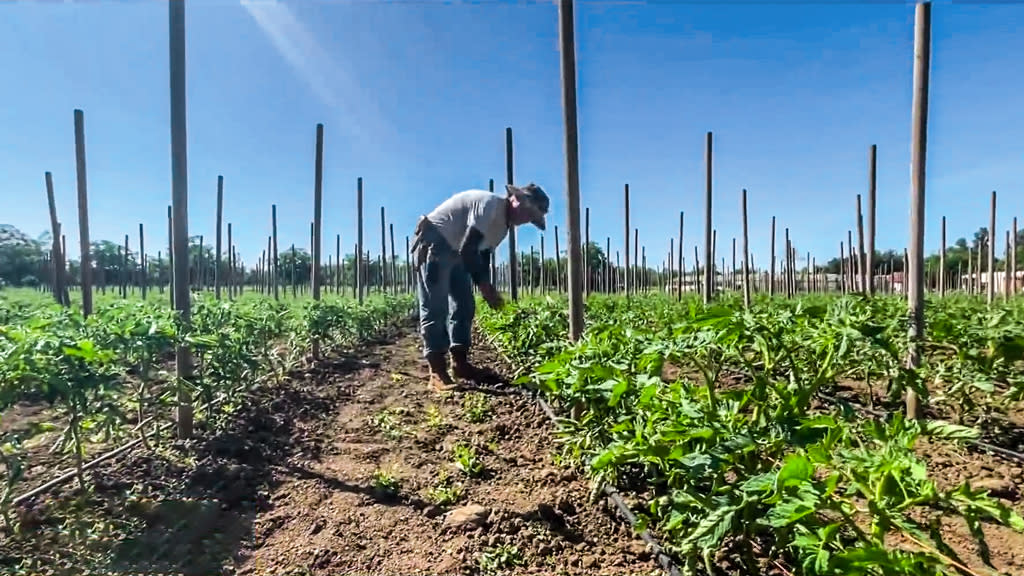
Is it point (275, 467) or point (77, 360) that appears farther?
point (275, 467)

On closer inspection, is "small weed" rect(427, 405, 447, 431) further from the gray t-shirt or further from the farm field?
the gray t-shirt

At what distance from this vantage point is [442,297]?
5.06m

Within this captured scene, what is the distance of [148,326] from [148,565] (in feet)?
4.76

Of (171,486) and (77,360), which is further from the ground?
(77,360)

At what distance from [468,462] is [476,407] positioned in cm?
127

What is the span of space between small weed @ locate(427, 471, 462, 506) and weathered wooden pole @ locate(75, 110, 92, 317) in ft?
20.4

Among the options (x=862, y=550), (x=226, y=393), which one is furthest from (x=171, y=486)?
(x=862, y=550)

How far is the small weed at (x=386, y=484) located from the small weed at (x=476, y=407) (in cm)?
115

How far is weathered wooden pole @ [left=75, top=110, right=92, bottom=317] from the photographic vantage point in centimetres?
666

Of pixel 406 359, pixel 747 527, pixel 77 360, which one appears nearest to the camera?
pixel 747 527

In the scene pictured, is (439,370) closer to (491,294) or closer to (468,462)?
(491,294)

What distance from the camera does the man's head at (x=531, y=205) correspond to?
4.82 meters

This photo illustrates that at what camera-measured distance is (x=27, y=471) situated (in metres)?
2.87

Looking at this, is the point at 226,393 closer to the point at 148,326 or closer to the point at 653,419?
the point at 148,326
